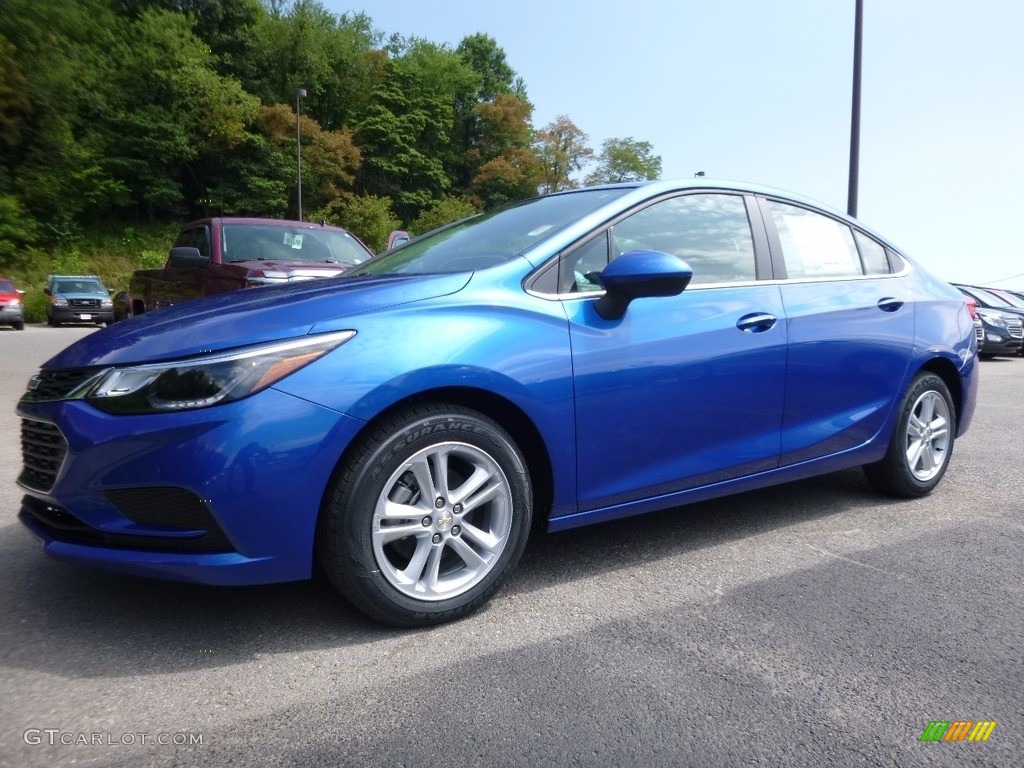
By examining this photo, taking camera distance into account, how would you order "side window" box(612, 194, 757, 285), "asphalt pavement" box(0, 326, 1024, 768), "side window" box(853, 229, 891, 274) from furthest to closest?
"side window" box(853, 229, 891, 274), "side window" box(612, 194, 757, 285), "asphalt pavement" box(0, 326, 1024, 768)

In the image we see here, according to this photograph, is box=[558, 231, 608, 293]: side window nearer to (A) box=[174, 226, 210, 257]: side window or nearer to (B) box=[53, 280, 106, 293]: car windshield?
(A) box=[174, 226, 210, 257]: side window

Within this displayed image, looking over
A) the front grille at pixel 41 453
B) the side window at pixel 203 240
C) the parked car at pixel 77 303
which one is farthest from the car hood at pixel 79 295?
the front grille at pixel 41 453

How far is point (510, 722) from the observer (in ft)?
7.09

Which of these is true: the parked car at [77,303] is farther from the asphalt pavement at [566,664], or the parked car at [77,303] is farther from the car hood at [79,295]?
the asphalt pavement at [566,664]

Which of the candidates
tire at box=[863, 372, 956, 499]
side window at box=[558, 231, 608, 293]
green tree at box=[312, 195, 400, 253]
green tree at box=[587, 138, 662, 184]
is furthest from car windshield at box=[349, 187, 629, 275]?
green tree at box=[587, 138, 662, 184]

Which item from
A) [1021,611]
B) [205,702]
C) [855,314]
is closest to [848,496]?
[855,314]

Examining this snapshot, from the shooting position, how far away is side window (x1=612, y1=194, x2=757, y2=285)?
344 cm

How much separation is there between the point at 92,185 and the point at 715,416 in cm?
4826

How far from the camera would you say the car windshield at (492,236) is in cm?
329

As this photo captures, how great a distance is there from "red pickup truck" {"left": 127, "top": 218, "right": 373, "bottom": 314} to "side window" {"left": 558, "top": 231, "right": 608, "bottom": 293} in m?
4.80

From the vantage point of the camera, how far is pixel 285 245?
8.67 metres

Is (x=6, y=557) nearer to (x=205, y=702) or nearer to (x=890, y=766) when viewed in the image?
(x=205, y=702)

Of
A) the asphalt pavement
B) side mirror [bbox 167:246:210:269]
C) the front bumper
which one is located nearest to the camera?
the asphalt pavement

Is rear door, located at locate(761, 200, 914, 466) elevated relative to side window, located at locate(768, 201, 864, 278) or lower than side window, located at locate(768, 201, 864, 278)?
lower
